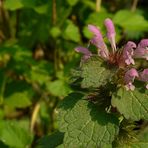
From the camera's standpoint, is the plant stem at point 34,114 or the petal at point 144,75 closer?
the petal at point 144,75

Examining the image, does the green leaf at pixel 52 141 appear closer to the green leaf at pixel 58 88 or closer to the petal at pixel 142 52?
the petal at pixel 142 52

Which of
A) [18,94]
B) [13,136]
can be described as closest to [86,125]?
[13,136]

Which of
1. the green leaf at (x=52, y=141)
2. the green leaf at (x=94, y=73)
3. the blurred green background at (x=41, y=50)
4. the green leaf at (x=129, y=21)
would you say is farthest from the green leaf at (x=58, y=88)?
the green leaf at (x=94, y=73)

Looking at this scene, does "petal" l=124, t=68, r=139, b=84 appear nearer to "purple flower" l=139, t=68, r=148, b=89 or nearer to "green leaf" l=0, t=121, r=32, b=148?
"purple flower" l=139, t=68, r=148, b=89

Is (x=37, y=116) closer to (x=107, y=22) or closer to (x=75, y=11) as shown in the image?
(x=75, y=11)

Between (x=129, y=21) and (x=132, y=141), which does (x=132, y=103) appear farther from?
(x=129, y=21)

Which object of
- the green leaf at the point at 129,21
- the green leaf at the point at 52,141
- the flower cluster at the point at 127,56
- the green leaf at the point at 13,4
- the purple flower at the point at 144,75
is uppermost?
the flower cluster at the point at 127,56

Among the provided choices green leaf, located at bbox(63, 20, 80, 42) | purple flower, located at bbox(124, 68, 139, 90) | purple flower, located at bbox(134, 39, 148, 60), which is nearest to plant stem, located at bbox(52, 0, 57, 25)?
green leaf, located at bbox(63, 20, 80, 42)
